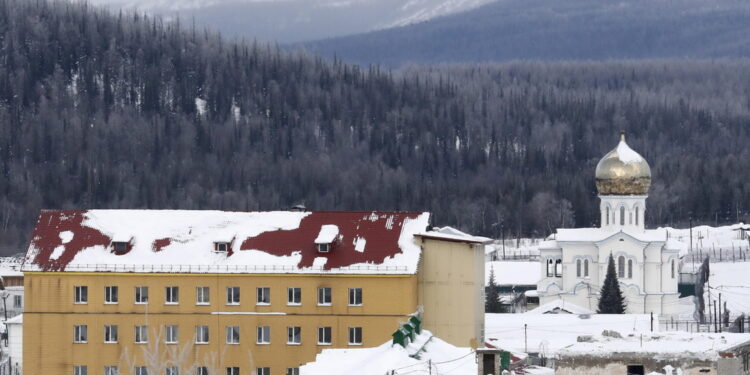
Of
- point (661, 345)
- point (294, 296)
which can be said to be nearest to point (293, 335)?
point (294, 296)

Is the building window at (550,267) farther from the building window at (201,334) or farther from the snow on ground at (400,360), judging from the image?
the snow on ground at (400,360)

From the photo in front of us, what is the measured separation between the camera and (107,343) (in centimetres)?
7225

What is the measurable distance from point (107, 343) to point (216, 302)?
3.66m

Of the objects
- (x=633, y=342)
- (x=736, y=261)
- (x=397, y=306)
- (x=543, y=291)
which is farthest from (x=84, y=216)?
(x=736, y=261)

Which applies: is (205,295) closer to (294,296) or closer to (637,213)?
(294,296)

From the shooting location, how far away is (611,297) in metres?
107

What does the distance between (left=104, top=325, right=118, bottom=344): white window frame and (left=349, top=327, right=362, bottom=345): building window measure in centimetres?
749

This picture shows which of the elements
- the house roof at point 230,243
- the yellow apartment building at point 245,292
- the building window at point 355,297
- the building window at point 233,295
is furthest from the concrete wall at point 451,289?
the building window at point 233,295

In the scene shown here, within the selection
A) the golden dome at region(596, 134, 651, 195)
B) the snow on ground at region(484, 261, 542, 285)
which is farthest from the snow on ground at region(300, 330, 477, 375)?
the snow on ground at region(484, 261, 542, 285)

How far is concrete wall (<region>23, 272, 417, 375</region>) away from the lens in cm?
7119

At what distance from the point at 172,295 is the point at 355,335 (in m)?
6.21

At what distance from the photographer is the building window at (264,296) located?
7250 cm

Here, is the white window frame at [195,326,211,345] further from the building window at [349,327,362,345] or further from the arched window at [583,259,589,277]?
the arched window at [583,259,589,277]

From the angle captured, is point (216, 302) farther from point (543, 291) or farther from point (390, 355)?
point (543, 291)
